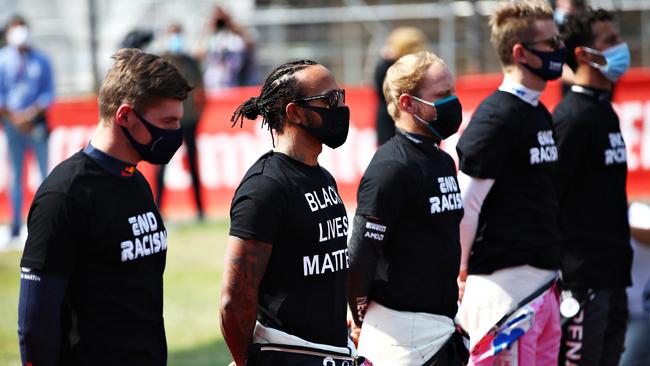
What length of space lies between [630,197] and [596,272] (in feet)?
25.5

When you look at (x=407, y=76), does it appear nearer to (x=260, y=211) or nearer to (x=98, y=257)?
(x=260, y=211)

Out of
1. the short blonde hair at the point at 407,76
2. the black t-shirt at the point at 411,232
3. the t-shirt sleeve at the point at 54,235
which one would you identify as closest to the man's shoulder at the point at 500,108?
the short blonde hair at the point at 407,76

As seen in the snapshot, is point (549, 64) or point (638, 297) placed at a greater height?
point (549, 64)

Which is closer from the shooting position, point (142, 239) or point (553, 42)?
point (142, 239)

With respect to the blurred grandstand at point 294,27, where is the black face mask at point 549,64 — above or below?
above

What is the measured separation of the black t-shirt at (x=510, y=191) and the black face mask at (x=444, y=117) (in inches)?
10.8

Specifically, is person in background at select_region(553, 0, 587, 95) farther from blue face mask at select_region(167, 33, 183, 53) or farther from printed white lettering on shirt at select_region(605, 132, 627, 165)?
blue face mask at select_region(167, 33, 183, 53)

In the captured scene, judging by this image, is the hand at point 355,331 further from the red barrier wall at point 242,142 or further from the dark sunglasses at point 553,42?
the red barrier wall at point 242,142

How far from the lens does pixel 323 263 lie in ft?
13.2

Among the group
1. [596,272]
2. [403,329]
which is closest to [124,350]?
[403,329]

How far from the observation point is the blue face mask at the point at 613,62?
5.80 metres

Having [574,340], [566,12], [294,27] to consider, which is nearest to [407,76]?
[574,340]

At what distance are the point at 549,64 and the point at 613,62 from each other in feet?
2.14

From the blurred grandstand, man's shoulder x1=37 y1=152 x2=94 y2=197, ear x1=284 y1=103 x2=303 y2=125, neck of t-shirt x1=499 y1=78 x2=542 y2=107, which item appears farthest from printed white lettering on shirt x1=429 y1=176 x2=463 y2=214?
the blurred grandstand
